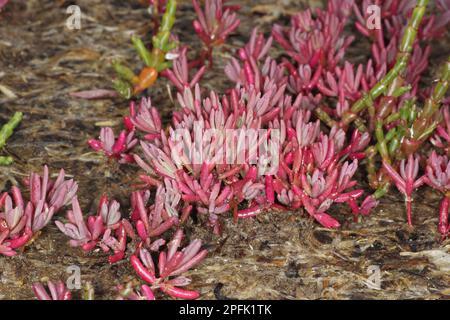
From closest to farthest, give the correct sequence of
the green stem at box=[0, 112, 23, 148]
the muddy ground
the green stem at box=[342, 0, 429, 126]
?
the muddy ground → the green stem at box=[342, 0, 429, 126] → the green stem at box=[0, 112, 23, 148]

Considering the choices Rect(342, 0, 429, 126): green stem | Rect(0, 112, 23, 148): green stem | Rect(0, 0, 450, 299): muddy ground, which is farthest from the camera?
Rect(0, 112, 23, 148): green stem

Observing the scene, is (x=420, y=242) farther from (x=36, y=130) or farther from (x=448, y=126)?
(x=36, y=130)

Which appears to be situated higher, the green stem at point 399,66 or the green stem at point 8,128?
the green stem at point 399,66

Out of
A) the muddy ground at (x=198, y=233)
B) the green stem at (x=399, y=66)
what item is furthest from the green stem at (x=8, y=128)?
the green stem at (x=399, y=66)

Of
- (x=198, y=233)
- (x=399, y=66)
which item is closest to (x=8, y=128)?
(x=198, y=233)

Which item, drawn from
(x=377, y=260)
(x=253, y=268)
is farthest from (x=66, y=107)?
(x=377, y=260)

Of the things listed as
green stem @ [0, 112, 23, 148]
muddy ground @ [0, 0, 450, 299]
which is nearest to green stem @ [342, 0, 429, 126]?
A: muddy ground @ [0, 0, 450, 299]

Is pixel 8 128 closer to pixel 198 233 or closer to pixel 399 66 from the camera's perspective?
pixel 198 233

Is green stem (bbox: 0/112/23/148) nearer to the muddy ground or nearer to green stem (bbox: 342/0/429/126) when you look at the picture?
the muddy ground

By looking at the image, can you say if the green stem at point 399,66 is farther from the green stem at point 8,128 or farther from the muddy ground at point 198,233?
the green stem at point 8,128
